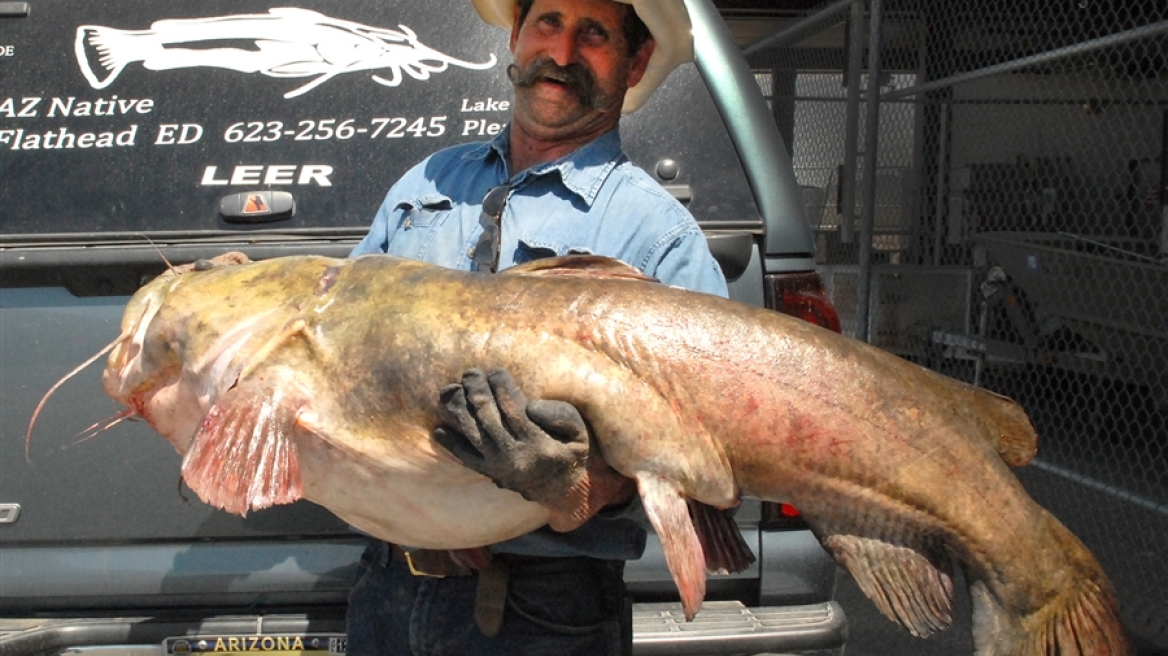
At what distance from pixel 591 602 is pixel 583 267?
73cm

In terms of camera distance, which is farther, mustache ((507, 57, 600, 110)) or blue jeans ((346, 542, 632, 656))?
mustache ((507, 57, 600, 110))

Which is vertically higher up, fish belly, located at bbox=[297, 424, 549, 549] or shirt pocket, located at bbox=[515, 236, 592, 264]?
shirt pocket, located at bbox=[515, 236, 592, 264]

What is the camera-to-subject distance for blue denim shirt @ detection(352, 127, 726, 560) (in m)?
2.23

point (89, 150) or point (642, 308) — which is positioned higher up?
point (89, 150)

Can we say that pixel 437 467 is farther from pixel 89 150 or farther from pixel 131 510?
pixel 89 150

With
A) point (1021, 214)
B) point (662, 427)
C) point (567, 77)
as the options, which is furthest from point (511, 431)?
point (1021, 214)

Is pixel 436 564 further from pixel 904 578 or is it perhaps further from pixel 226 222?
pixel 226 222

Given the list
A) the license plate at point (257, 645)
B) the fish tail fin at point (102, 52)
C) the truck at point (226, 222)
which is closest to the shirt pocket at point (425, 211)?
the truck at point (226, 222)

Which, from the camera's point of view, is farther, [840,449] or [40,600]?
[40,600]

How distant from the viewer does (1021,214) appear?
1080 cm

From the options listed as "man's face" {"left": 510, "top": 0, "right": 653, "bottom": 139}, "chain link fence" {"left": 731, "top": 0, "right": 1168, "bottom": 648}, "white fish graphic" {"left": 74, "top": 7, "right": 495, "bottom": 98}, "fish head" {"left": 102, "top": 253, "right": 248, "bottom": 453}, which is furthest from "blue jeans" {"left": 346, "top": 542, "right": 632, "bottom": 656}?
"chain link fence" {"left": 731, "top": 0, "right": 1168, "bottom": 648}

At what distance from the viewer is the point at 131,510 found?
2967 mm

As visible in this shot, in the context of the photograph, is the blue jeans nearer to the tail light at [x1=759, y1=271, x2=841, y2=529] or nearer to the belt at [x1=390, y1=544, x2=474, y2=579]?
the belt at [x1=390, y1=544, x2=474, y2=579]

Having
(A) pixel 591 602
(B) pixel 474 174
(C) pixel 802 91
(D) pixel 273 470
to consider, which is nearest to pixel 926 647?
(A) pixel 591 602
